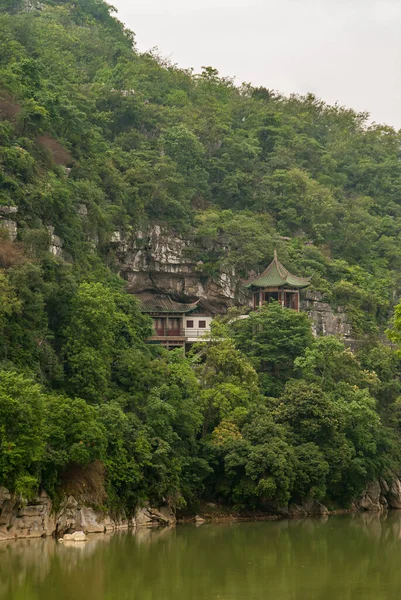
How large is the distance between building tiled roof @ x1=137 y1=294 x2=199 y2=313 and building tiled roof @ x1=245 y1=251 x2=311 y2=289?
2.85m

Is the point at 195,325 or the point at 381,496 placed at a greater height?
the point at 195,325

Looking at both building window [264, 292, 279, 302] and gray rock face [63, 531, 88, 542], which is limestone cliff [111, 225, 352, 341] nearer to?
building window [264, 292, 279, 302]

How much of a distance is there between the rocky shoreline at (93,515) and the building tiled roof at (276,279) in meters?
11.1

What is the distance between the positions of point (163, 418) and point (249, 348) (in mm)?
10469

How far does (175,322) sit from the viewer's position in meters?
42.1

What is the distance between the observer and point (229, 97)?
61.4 meters

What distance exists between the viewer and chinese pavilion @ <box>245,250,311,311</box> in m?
43.2

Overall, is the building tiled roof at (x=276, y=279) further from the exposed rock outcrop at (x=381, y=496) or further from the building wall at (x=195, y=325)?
the exposed rock outcrop at (x=381, y=496)

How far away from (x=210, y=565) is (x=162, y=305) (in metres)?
23.3

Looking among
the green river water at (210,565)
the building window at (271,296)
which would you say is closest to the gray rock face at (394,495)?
the green river water at (210,565)

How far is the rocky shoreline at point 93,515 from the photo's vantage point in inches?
945

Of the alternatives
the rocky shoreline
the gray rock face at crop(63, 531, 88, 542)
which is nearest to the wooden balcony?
the rocky shoreline

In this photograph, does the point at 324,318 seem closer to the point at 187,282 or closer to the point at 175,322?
the point at 187,282

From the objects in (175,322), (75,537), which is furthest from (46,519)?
(175,322)
